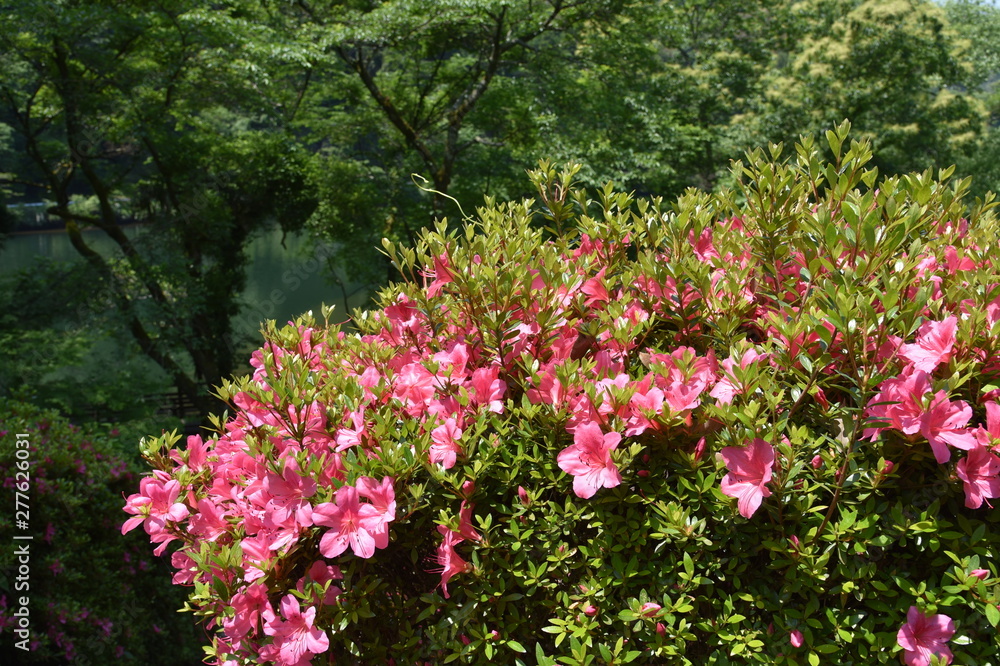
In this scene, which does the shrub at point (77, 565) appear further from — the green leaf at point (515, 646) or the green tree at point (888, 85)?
the green tree at point (888, 85)

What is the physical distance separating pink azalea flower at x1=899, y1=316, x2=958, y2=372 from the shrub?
154 inches

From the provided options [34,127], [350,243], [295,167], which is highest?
[34,127]

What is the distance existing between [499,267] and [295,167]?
1310 cm

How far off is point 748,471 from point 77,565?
3.99m

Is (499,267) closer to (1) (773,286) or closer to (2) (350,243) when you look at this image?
(1) (773,286)

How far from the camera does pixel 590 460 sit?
130 centimetres

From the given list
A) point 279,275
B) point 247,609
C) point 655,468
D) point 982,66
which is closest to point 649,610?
point 655,468

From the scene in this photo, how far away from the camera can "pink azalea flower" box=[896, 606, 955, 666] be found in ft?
3.93

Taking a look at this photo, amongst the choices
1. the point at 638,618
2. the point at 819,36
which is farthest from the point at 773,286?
the point at 819,36

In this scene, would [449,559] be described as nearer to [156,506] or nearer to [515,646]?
[515,646]

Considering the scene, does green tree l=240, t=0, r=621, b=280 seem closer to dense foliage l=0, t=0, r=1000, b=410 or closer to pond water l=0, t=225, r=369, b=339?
dense foliage l=0, t=0, r=1000, b=410

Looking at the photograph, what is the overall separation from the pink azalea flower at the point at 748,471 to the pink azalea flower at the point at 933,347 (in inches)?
11.6

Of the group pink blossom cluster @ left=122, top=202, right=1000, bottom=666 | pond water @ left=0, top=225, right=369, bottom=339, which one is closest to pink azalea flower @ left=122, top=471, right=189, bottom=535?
pink blossom cluster @ left=122, top=202, right=1000, bottom=666

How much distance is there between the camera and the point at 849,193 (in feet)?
5.11
